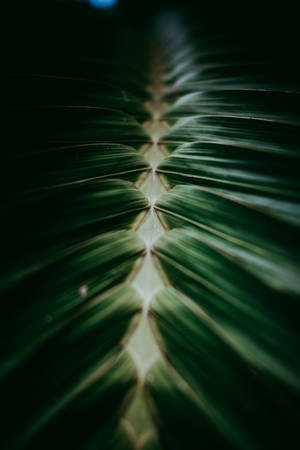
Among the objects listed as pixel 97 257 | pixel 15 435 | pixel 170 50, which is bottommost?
pixel 15 435

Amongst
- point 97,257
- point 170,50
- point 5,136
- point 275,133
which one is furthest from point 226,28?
point 97,257

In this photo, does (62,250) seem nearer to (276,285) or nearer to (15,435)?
(15,435)

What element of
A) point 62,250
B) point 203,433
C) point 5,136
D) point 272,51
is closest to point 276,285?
point 203,433

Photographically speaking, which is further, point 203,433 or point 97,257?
point 97,257

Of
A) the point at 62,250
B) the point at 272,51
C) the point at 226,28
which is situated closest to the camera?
the point at 62,250

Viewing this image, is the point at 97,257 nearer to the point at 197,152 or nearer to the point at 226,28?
the point at 197,152

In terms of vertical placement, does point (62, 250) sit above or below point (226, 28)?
below

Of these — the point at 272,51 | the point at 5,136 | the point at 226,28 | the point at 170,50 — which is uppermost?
the point at 170,50

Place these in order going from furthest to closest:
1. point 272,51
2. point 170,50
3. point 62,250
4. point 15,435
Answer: point 170,50 < point 272,51 < point 62,250 < point 15,435

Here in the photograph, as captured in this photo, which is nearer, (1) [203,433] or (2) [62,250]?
(1) [203,433]
